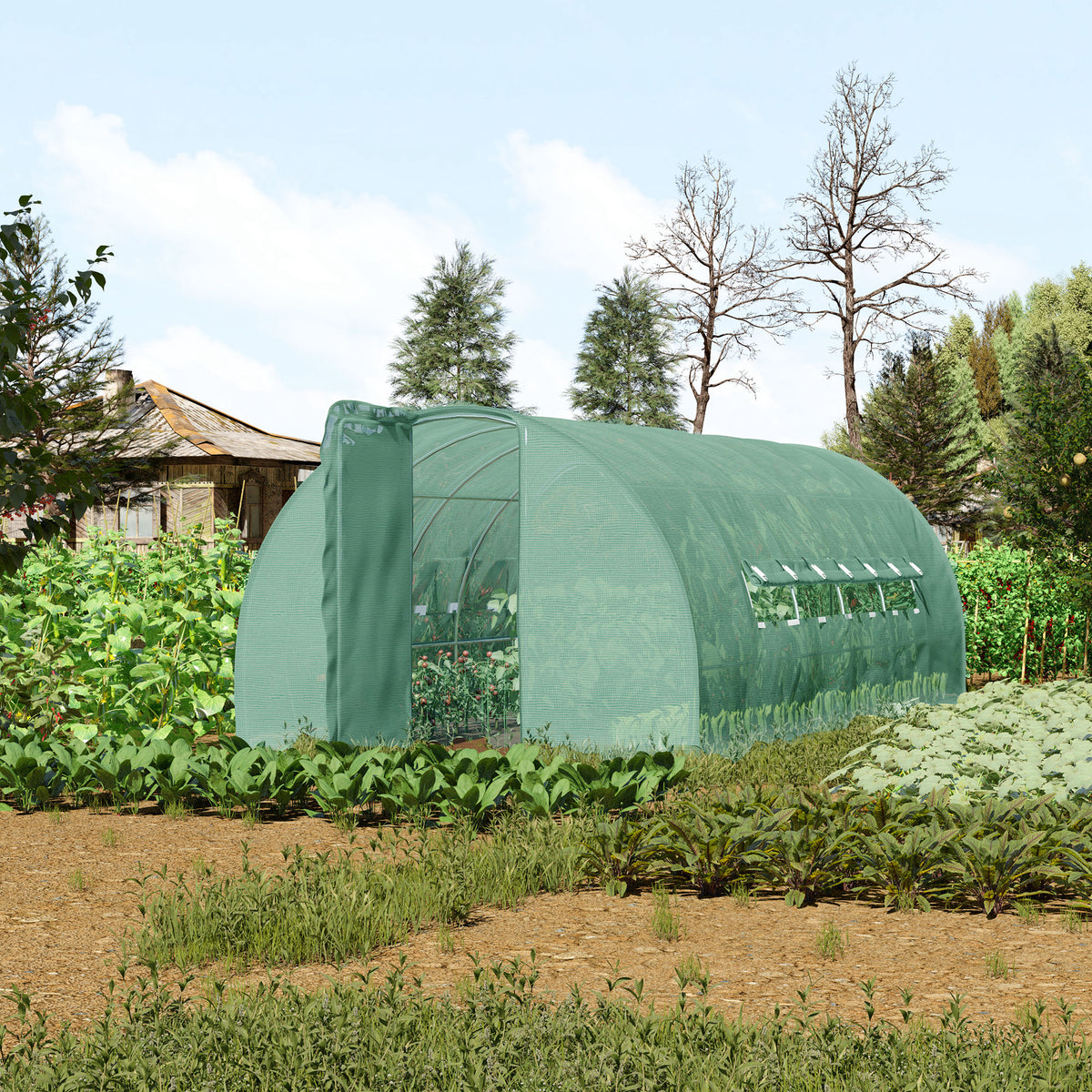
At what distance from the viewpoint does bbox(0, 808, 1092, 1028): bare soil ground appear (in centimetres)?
451

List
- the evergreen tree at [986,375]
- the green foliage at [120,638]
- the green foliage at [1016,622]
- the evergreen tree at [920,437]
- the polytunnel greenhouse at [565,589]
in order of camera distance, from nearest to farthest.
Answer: the polytunnel greenhouse at [565,589], the green foliage at [120,638], the green foliage at [1016,622], the evergreen tree at [920,437], the evergreen tree at [986,375]

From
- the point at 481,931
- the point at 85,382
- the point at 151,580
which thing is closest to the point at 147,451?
the point at 85,382

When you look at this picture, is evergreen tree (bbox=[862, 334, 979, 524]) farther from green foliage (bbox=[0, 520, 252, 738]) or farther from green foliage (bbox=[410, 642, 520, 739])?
green foliage (bbox=[0, 520, 252, 738])

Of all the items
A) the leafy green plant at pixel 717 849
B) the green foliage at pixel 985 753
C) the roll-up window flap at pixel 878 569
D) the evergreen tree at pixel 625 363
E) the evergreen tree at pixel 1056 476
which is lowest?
the leafy green plant at pixel 717 849

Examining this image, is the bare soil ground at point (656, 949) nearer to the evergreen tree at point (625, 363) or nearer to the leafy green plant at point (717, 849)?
the leafy green plant at point (717, 849)

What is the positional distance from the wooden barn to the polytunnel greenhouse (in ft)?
49.8

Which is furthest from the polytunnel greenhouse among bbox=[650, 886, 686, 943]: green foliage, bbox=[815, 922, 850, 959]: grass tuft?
bbox=[815, 922, 850, 959]: grass tuft

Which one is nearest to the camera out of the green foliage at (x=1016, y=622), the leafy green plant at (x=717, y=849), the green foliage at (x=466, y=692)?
the leafy green plant at (x=717, y=849)

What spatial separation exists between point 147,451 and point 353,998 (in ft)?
83.1

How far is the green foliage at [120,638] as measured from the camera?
9.67 m

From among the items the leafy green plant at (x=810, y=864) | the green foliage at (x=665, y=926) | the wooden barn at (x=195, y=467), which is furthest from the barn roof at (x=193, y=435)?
the green foliage at (x=665, y=926)

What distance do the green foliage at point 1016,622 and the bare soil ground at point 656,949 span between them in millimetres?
11241

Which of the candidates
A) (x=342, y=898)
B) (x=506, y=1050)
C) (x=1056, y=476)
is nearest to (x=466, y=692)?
(x=342, y=898)

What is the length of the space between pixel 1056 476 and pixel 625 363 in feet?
109
